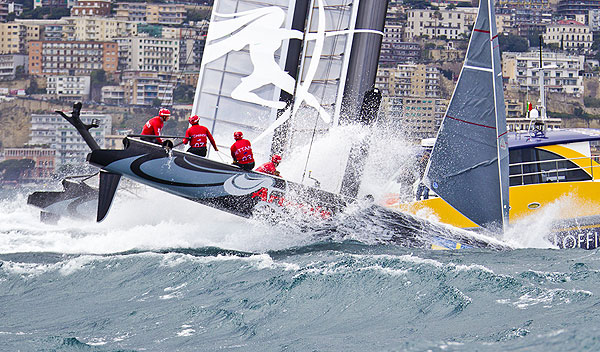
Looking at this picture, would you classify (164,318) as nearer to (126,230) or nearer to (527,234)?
(126,230)

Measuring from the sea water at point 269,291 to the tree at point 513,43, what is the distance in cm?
5616

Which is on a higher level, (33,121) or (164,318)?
(164,318)

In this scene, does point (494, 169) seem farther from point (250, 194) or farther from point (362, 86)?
point (250, 194)

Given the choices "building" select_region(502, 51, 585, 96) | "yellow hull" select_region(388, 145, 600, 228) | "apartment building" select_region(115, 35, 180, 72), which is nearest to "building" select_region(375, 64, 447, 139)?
"building" select_region(502, 51, 585, 96)

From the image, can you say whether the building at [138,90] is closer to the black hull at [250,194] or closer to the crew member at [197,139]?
the crew member at [197,139]

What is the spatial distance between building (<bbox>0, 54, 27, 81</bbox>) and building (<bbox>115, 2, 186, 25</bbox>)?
894 cm

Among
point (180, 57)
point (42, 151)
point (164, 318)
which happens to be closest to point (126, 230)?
point (164, 318)

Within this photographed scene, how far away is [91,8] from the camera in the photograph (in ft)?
236

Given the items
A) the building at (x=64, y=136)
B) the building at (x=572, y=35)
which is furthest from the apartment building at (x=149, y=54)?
the building at (x=572, y=35)

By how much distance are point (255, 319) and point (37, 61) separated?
6127cm

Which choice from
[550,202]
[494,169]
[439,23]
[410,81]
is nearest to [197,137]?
[494,169]

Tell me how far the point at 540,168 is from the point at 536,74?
47.5m

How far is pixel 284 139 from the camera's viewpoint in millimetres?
11523

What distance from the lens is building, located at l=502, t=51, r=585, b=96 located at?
5569 centimetres
